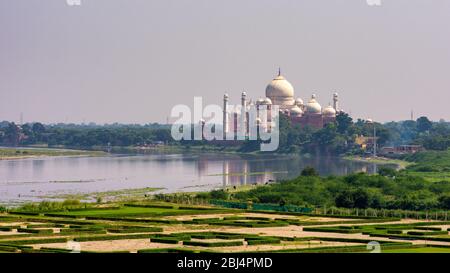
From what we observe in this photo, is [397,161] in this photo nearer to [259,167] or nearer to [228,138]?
[259,167]

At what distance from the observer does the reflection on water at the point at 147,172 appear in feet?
180

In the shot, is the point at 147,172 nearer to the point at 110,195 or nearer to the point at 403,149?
the point at 110,195

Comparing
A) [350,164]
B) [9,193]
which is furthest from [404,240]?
[350,164]

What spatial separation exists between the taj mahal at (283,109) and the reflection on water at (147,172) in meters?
8.64

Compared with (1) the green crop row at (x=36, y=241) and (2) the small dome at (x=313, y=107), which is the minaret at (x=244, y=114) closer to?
(2) the small dome at (x=313, y=107)

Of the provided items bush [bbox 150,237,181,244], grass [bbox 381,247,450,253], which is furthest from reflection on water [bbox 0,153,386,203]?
grass [bbox 381,247,450,253]

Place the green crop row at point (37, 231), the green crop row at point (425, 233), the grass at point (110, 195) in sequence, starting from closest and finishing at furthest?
the green crop row at point (37, 231), the green crop row at point (425, 233), the grass at point (110, 195)

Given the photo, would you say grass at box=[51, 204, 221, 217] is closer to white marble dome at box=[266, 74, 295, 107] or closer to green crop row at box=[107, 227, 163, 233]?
green crop row at box=[107, 227, 163, 233]

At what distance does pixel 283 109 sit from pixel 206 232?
2848 inches

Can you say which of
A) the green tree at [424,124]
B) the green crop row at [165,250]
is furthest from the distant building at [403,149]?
the green crop row at [165,250]

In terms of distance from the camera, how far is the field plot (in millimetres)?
29391

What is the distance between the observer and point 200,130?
111m

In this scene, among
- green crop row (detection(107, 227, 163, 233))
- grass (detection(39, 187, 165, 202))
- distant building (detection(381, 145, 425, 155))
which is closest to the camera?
green crop row (detection(107, 227, 163, 233))

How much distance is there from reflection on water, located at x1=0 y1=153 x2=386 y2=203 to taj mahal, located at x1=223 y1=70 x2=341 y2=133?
864cm
